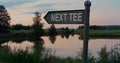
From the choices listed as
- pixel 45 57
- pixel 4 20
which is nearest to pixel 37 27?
pixel 4 20

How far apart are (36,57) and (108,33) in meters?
86.2

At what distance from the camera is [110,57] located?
1279 centimetres

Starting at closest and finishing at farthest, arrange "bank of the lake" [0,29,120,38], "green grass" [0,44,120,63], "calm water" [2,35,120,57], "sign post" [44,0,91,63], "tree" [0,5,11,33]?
"sign post" [44,0,91,63], "green grass" [0,44,120,63], "calm water" [2,35,120,57], "bank of the lake" [0,29,120,38], "tree" [0,5,11,33]

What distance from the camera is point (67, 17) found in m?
6.11

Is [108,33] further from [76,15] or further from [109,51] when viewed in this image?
[76,15]

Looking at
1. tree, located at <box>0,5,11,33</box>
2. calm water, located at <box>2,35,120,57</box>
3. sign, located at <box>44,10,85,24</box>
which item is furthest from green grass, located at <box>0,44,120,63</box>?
tree, located at <box>0,5,11,33</box>

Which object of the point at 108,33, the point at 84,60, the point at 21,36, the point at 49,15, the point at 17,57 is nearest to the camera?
the point at 84,60

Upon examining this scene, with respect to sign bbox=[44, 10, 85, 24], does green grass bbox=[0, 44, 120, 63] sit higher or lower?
lower

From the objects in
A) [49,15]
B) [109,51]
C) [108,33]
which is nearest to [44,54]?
[109,51]

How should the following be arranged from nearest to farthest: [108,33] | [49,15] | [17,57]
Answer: [49,15], [17,57], [108,33]

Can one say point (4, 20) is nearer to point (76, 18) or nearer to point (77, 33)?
point (77, 33)

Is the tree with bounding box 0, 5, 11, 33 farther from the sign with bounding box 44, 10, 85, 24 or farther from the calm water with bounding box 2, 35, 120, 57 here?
the sign with bounding box 44, 10, 85, 24

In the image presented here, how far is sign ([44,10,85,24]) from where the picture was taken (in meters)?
6.01

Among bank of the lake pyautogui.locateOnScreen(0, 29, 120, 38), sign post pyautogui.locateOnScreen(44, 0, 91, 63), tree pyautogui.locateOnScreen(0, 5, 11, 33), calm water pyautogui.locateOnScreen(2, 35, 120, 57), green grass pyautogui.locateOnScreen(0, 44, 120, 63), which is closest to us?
sign post pyautogui.locateOnScreen(44, 0, 91, 63)
